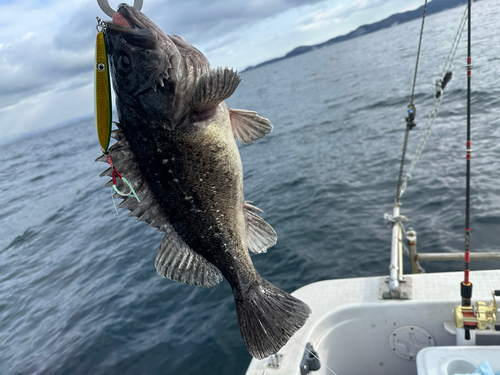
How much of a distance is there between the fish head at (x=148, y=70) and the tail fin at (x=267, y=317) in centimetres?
111

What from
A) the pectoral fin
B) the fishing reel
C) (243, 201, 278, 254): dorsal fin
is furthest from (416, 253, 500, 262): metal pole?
the pectoral fin

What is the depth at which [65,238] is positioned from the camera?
14930mm

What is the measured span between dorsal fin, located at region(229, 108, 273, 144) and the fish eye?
66cm

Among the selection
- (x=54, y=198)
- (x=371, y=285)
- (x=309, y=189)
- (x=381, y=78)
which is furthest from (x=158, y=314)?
(x=381, y=78)

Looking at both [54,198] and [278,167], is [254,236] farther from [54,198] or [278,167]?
[54,198]

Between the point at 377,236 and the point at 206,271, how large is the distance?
7.47 meters

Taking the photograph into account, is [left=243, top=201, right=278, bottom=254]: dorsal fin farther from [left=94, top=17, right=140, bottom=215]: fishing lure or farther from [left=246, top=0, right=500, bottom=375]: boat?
[left=246, top=0, right=500, bottom=375]: boat

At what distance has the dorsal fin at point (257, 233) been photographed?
2.30 metres

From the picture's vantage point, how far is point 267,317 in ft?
6.85

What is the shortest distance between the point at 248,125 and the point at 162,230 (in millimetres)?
827

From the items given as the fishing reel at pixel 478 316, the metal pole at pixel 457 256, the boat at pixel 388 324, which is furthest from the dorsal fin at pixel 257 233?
the metal pole at pixel 457 256

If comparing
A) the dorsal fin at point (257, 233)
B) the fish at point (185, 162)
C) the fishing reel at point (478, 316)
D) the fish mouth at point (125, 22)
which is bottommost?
the fishing reel at point (478, 316)

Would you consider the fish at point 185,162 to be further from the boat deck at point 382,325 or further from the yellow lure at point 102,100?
the boat deck at point 382,325

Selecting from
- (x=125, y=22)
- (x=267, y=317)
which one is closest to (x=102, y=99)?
(x=125, y=22)
